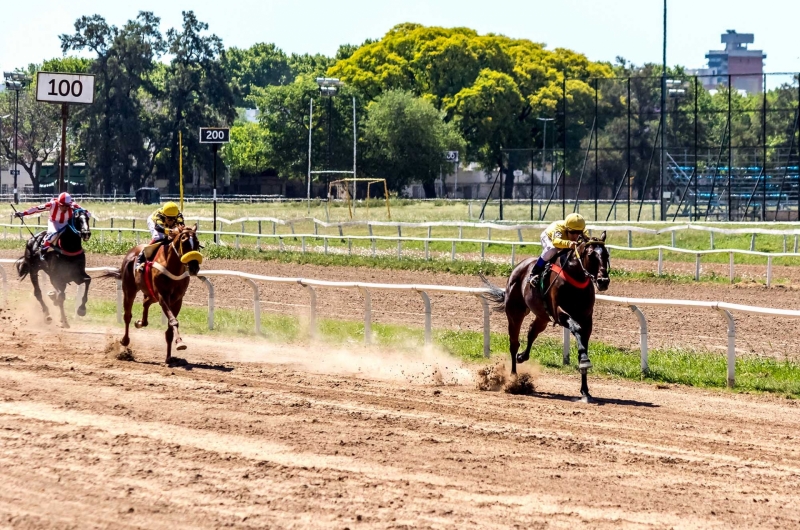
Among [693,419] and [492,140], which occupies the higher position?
[492,140]

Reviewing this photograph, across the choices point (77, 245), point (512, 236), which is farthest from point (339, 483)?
point (512, 236)

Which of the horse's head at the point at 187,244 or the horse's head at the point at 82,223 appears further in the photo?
the horse's head at the point at 82,223

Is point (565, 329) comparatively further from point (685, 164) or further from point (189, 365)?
point (685, 164)

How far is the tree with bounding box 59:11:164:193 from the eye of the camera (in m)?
67.9

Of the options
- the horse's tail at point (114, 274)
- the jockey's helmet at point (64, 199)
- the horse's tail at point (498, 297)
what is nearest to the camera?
the horse's tail at point (498, 297)

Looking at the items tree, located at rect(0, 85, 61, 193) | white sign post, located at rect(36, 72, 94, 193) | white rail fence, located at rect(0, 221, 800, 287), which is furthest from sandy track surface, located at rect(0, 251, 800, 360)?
tree, located at rect(0, 85, 61, 193)

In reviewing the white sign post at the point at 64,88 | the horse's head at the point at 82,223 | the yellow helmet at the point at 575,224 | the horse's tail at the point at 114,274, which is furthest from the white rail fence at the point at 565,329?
the white sign post at the point at 64,88

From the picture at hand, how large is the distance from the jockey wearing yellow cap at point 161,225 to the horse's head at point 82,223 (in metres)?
3.01

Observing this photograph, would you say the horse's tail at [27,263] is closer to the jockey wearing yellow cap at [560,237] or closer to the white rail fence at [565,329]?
the white rail fence at [565,329]

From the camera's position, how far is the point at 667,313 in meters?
16.1

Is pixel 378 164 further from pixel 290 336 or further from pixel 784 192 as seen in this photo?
pixel 290 336

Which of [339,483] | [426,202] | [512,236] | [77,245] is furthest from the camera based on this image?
[426,202]

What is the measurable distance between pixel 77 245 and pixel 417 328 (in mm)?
5036

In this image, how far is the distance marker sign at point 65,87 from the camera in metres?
19.1
